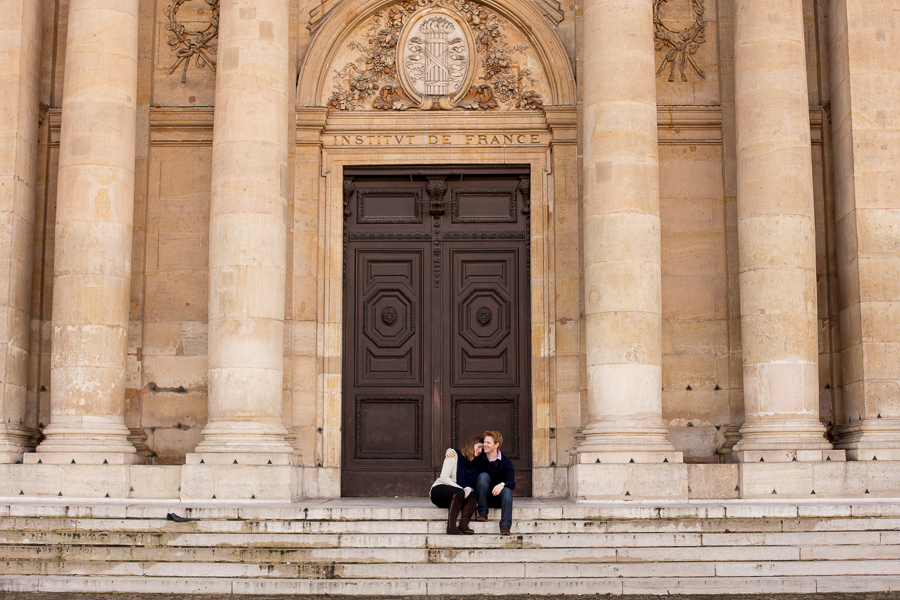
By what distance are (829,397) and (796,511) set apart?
15.0ft

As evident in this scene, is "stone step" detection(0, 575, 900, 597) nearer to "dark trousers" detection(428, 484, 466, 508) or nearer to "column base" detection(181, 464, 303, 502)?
"dark trousers" detection(428, 484, 466, 508)

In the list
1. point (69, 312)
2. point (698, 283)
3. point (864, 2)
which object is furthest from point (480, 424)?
point (864, 2)

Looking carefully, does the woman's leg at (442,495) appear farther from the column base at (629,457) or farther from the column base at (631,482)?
the column base at (629,457)

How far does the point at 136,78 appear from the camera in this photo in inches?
685

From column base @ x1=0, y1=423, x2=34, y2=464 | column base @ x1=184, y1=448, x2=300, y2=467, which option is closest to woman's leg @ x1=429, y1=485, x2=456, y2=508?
column base @ x1=184, y1=448, x2=300, y2=467

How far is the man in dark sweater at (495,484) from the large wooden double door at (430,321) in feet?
14.2

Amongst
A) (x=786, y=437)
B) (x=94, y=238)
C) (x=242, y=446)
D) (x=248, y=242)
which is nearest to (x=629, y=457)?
(x=786, y=437)

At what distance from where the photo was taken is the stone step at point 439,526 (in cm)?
1320

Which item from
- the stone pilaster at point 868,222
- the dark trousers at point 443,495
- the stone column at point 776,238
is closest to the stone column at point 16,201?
the dark trousers at point 443,495

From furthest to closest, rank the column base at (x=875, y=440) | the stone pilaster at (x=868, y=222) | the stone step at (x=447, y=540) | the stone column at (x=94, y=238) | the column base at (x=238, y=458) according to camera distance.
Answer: the stone pilaster at (x=868, y=222) < the stone column at (x=94, y=238) < the column base at (x=875, y=440) < the column base at (x=238, y=458) < the stone step at (x=447, y=540)

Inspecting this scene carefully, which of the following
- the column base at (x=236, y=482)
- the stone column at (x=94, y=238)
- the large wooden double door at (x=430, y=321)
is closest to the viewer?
the column base at (x=236, y=482)

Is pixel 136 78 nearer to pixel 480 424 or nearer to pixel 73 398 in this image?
pixel 73 398

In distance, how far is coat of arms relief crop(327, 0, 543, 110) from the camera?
18859 mm

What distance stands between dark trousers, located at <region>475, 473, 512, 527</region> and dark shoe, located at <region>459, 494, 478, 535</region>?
155 mm
